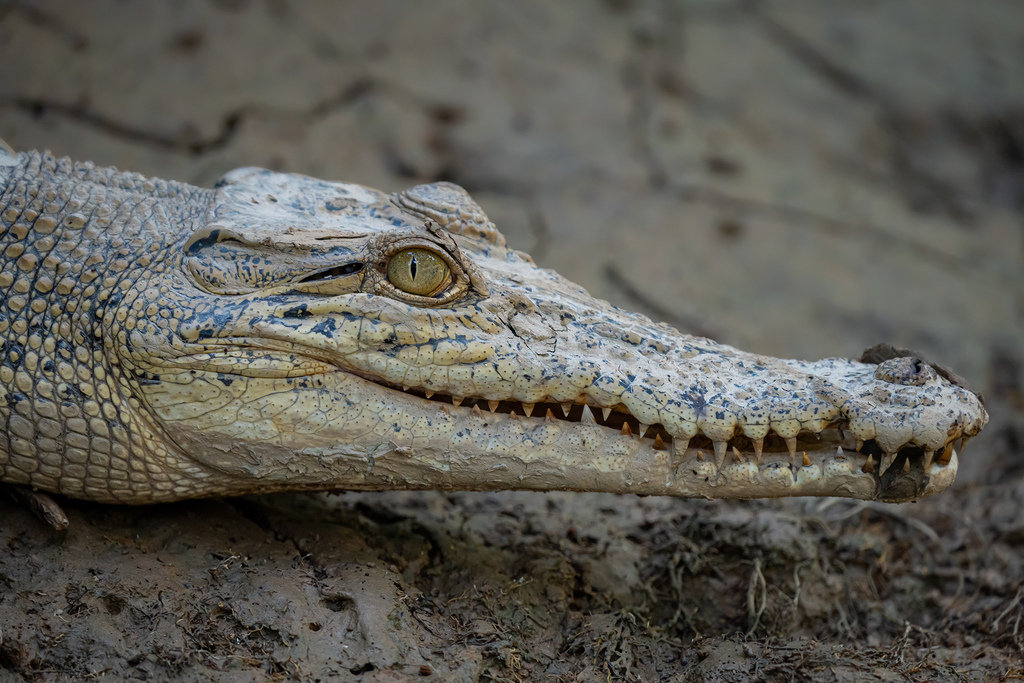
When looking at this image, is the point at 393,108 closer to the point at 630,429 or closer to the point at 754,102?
the point at 754,102

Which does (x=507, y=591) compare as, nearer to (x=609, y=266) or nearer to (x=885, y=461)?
(x=885, y=461)

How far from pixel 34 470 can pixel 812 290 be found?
180 inches

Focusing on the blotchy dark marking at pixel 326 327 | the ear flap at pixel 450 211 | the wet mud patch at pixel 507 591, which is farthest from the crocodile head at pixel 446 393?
the ear flap at pixel 450 211

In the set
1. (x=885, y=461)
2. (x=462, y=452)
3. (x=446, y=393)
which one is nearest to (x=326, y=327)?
(x=446, y=393)

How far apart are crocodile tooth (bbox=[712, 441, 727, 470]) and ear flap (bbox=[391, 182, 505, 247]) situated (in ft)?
3.47

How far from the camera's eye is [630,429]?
99.6 inches

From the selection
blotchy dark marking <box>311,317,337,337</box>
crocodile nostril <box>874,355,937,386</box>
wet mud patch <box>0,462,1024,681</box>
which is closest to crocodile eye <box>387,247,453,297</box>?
blotchy dark marking <box>311,317,337,337</box>

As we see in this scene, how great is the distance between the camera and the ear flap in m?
2.97

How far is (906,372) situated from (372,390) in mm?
1547

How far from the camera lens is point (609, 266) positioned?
5328 millimetres

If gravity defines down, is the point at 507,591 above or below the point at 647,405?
below

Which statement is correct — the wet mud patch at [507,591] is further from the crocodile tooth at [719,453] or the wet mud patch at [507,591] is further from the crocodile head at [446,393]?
the crocodile tooth at [719,453]

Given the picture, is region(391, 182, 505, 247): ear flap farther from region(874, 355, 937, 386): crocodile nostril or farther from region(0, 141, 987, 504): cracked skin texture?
region(874, 355, 937, 386): crocodile nostril

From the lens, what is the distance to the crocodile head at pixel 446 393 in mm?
2428
